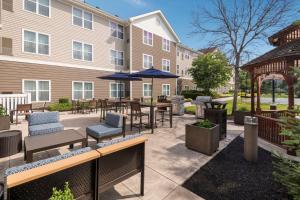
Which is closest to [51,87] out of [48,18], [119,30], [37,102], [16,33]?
[37,102]

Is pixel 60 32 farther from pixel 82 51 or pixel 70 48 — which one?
pixel 82 51

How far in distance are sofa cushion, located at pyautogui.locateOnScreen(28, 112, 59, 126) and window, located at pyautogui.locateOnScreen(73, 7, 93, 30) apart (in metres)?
13.0

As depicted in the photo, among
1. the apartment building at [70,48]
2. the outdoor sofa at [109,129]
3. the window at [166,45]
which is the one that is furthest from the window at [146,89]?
the outdoor sofa at [109,129]

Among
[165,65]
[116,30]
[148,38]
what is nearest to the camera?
[116,30]

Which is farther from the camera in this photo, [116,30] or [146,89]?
[146,89]

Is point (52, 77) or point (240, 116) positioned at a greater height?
point (52, 77)

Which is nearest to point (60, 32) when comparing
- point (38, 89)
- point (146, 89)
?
point (38, 89)

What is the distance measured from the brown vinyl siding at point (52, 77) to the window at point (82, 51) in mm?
1269

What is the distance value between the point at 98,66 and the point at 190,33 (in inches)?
386

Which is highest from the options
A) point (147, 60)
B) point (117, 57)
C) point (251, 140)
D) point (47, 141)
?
point (147, 60)

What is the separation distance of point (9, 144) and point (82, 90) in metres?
11.9

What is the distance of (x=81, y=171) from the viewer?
7.67 ft

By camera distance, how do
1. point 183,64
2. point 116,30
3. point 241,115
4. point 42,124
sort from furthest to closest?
point 183,64, point 116,30, point 241,115, point 42,124

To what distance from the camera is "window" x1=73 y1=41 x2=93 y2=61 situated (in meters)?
15.6
